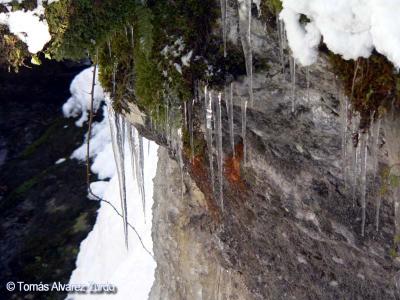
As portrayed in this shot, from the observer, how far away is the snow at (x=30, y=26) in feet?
9.86

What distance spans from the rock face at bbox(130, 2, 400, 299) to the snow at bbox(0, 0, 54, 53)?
3.64ft

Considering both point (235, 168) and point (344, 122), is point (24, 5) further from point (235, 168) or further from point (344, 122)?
point (344, 122)

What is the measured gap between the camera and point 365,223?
3213 mm

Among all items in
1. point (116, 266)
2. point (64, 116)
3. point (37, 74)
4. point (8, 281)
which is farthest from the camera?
point (37, 74)

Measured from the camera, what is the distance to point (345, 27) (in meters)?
2.23

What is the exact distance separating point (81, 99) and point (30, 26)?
9.54 m

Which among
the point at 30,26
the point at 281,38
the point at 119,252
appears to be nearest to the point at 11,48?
the point at 30,26

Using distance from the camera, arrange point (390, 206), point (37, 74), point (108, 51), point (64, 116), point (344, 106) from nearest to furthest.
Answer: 1. point (344, 106)
2. point (390, 206)
3. point (108, 51)
4. point (64, 116)
5. point (37, 74)

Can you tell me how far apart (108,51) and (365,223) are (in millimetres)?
2184

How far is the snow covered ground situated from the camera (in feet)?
26.3

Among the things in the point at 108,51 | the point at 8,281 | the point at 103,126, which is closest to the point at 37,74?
the point at 103,126

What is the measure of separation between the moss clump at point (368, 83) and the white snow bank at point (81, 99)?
1003 centimetres

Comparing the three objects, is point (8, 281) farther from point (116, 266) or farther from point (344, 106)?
point (344, 106)
